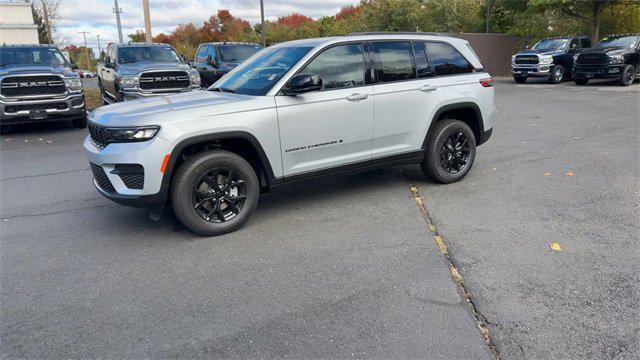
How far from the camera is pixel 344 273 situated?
3873mm

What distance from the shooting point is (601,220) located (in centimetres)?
491

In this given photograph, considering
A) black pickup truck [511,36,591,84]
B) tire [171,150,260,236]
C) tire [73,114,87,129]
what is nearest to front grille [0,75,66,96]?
tire [73,114,87,129]

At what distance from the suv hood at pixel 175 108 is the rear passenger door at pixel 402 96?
4.53 feet

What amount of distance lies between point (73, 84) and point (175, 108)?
24.6ft

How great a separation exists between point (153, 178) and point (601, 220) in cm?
432

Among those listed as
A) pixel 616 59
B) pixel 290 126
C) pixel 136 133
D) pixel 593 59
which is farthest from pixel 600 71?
pixel 136 133

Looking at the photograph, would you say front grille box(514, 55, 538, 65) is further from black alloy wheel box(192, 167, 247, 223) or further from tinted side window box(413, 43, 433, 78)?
black alloy wheel box(192, 167, 247, 223)

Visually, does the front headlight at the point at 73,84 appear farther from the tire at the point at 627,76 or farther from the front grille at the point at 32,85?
the tire at the point at 627,76

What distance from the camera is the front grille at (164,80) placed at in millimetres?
11438

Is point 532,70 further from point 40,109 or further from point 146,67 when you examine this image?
point 40,109

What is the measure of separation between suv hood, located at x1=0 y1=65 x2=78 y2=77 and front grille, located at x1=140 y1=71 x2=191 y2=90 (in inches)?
57.5

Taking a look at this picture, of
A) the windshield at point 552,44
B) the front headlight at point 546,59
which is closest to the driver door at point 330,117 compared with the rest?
the front headlight at point 546,59

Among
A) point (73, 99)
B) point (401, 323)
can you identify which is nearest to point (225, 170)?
point (401, 323)

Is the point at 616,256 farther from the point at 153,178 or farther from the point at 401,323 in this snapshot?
the point at 153,178
